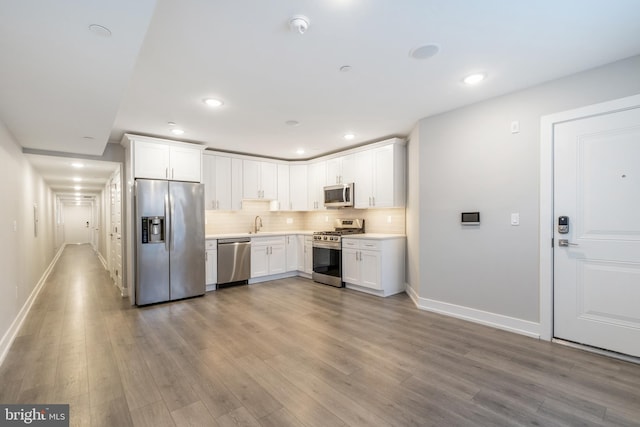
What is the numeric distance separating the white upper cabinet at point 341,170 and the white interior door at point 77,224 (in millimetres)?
15559

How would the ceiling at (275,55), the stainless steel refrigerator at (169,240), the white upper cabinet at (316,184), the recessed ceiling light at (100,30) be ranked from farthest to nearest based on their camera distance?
the white upper cabinet at (316,184) → the stainless steel refrigerator at (169,240) → the ceiling at (275,55) → the recessed ceiling light at (100,30)

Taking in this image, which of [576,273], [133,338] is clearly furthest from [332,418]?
[576,273]

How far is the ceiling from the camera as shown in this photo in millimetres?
1688

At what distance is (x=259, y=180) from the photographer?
5.83m

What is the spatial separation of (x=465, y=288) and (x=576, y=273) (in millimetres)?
1044

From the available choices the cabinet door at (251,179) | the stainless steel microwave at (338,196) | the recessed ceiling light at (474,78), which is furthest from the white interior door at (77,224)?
the recessed ceiling light at (474,78)

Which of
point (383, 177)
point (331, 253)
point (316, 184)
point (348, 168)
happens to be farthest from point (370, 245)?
point (316, 184)

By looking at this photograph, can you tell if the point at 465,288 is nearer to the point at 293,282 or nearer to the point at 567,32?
the point at 567,32

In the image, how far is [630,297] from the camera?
247 cm

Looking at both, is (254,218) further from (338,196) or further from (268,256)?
(338,196)

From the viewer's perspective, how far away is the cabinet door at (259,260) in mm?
5395
